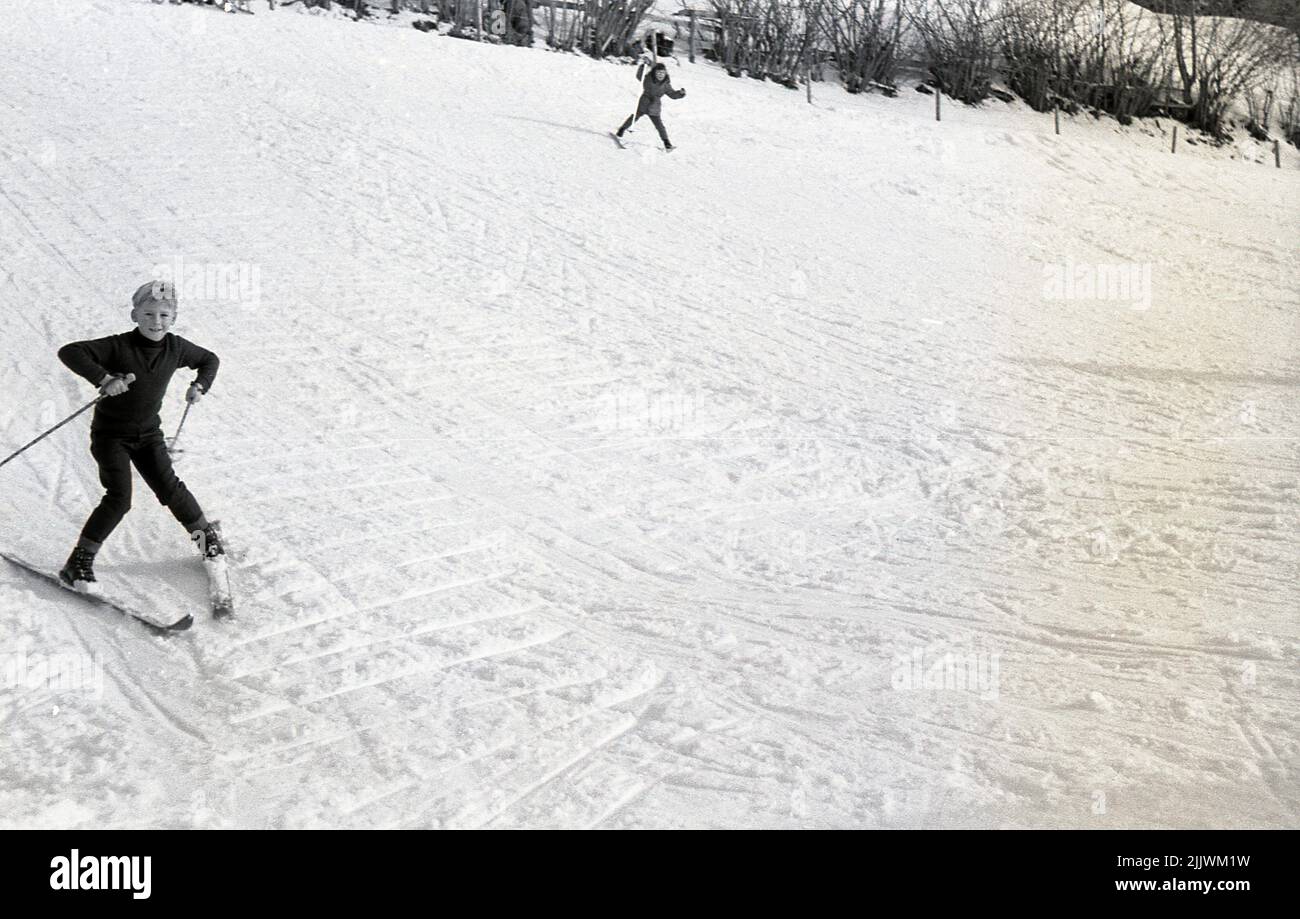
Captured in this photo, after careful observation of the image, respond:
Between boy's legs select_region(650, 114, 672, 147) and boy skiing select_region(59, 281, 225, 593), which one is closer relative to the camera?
boy skiing select_region(59, 281, 225, 593)

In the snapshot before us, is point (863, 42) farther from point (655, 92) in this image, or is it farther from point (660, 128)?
point (655, 92)

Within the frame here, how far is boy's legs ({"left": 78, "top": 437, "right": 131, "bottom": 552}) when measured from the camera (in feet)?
18.9

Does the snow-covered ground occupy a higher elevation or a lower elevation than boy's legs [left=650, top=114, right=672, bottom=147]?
lower

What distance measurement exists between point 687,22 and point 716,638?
2724 cm

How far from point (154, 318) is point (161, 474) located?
2.61 feet

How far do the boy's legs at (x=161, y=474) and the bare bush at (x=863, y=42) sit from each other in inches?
994

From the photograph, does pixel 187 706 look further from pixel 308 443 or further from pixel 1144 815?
pixel 1144 815

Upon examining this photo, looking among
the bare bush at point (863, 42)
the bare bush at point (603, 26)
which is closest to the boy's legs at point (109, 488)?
the bare bush at point (603, 26)

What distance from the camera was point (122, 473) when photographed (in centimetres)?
582

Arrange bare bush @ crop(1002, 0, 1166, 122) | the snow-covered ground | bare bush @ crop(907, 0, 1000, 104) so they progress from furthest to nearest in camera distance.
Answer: bare bush @ crop(1002, 0, 1166, 122) < bare bush @ crop(907, 0, 1000, 104) < the snow-covered ground

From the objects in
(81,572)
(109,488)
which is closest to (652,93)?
(109,488)

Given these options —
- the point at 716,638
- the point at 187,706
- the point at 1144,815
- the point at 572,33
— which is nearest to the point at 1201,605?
the point at 1144,815

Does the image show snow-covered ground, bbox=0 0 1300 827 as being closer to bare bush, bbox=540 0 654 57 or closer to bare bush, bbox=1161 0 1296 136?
bare bush, bbox=540 0 654 57

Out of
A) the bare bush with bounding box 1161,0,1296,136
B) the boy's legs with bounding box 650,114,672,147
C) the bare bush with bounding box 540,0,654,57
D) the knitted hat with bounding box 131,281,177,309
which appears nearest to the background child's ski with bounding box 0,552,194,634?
the knitted hat with bounding box 131,281,177,309
